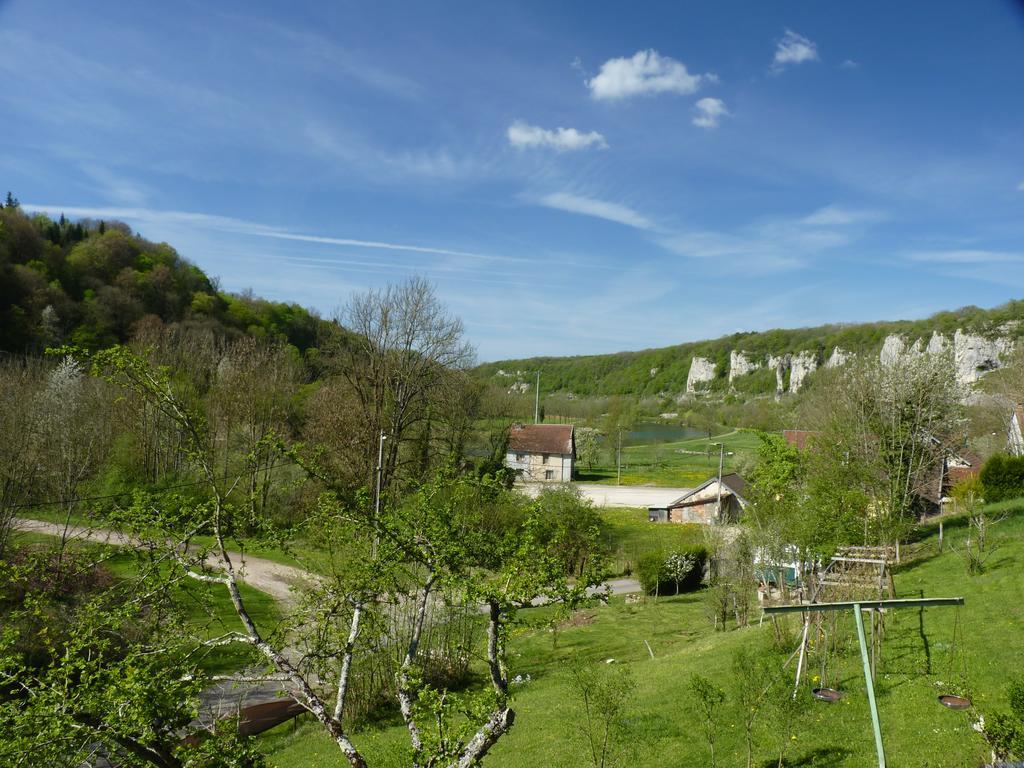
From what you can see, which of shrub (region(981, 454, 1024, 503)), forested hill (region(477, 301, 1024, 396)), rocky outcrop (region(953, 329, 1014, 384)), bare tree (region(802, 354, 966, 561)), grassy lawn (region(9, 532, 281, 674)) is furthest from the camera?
forested hill (region(477, 301, 1024, 396))

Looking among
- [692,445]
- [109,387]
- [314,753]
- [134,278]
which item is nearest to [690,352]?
[692,445]

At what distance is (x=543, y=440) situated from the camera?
61156 mm

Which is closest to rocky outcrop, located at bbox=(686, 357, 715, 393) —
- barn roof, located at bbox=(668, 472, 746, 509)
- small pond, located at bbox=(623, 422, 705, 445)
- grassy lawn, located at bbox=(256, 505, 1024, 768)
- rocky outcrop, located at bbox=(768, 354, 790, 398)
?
rocky outcrop, located at bbox=(768, 354, 790, 398)

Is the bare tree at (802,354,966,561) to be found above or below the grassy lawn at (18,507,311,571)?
above

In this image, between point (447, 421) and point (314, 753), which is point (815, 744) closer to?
point (314, 753)

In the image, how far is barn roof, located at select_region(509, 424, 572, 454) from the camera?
6028cm

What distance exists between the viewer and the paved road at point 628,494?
4582 centimetres

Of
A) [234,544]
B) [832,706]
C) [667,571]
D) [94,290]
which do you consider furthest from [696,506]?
[94,290]

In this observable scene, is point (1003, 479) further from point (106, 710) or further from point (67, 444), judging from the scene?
point (67, 444)

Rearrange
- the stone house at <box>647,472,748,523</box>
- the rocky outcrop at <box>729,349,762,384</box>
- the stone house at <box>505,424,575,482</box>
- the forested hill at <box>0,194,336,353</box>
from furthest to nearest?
the rocky outcrop at <box>729,349,762,384</box> → the stone house at <box>505,424,575,482</box> → the forested hill at <box>0,194,336,353</box> → the stone house at <box>647,472,748,523</box>

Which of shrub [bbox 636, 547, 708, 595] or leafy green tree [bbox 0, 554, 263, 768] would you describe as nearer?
leafy green tree [bbox 0, 554, 263, 768]

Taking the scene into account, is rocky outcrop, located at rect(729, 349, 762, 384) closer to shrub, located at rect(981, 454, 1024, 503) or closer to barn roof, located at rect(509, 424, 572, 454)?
barn roof, located at rect(509, 424, 572, 454)

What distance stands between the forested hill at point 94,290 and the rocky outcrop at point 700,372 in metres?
142

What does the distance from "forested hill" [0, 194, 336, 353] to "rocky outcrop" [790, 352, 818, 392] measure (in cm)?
12391
